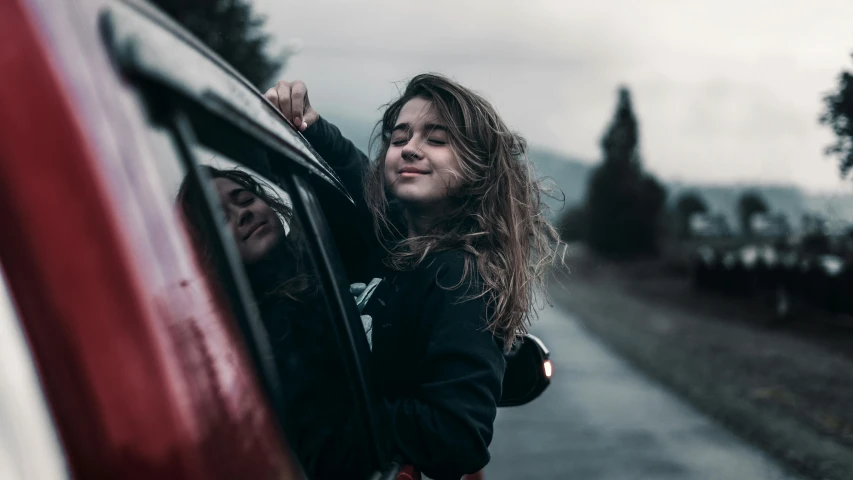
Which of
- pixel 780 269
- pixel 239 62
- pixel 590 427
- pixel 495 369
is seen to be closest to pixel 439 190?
pixel 495 369

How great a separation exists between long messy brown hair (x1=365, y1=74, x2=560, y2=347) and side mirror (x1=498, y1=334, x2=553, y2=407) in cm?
20

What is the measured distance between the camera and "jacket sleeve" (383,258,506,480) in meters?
1.52

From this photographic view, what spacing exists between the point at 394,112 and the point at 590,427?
591cm

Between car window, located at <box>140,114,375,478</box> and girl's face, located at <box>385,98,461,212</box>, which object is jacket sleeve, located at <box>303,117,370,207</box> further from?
car window, located at <box>140,114,375,478</box>

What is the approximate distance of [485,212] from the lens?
1.96m

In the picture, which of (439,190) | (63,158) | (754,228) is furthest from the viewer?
(754,228)

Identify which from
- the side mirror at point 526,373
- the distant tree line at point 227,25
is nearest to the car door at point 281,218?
the side mirror at point 526,373

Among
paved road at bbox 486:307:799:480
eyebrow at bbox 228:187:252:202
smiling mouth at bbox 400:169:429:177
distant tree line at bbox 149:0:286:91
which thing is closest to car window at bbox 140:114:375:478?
eyebrow at bbox 228:187:252:202

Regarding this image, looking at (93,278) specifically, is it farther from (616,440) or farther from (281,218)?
(616,440)

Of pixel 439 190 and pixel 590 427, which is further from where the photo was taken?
pixel 590 427

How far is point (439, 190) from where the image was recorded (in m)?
1.94

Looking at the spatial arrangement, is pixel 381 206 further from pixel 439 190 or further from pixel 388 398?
pixel 388 398

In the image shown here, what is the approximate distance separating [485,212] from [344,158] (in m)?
0.46

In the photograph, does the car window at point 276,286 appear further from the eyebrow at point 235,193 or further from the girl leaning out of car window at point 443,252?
the girl leaning out of car window at point 443,252
